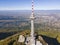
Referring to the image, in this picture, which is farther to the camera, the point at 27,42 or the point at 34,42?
the point at 27,42

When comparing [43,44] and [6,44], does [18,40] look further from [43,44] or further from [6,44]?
[43,44]

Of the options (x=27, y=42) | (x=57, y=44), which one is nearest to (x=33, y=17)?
(x=27, y=42)

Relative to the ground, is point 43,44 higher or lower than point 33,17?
lower

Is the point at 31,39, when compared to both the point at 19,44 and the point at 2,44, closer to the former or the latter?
the point at 19,44

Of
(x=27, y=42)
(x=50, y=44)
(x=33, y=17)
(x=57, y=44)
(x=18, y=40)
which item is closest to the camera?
(x=33, y=17)

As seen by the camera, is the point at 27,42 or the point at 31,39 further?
the point at 27,42

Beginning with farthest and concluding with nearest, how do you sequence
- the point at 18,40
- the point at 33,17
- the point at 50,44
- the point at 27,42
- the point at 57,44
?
1. the point at 57,44
2. the point at 50,44
3. the point at 18,40
4. the point at 27,42
5. the point at 33,17

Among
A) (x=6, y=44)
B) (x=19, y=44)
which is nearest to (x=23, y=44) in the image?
(x=19, y=44)

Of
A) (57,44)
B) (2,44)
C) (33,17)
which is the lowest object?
(57,44)

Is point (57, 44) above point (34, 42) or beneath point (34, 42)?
beneath
